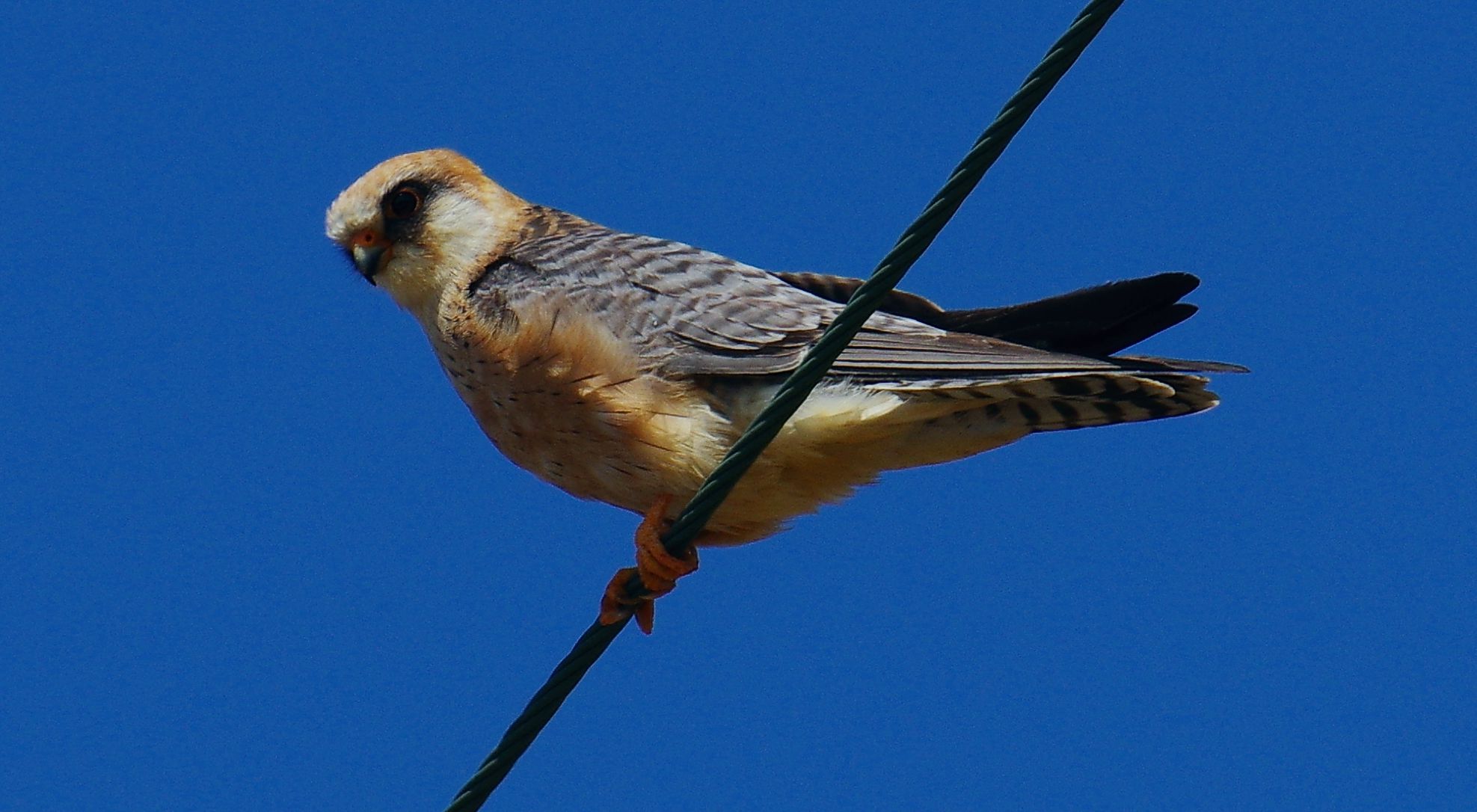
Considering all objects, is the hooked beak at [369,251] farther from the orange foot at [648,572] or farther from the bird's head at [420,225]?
the orange foot at [648,572]

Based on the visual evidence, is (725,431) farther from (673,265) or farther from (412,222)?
(412,222)

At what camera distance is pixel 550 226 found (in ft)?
19.2

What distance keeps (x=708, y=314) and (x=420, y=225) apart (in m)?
1.34

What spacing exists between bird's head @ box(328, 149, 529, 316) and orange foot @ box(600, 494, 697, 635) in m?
1.36

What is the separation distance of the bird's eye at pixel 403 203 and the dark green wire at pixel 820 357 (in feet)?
8.23

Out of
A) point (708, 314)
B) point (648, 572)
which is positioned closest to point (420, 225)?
point (708, 314)

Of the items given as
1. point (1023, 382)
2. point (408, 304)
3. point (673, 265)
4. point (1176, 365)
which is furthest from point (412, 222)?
point (1176, 365)

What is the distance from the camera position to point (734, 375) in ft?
15.9

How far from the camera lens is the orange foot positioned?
462cm

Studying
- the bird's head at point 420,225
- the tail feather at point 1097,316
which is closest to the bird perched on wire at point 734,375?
the tail feather at point 1097,316

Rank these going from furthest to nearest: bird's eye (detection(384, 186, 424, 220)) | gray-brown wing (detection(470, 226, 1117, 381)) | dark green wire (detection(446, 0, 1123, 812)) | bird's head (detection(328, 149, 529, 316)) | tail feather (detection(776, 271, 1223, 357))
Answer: bird's eye (detection(384, 186, 424, 220)) < bird's head (detection(328, 149, 529, 316)) < tail feather (detection(776, 271, 1223, 357)) < gray-brown wing (detection(470, 226, 1117, 381)) < dark green wire (detection(446, 0, 1123, 812))

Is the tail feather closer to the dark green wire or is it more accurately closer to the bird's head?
the dark green wire

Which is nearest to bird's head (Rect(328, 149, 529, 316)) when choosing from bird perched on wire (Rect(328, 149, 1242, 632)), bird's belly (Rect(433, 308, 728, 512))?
bird perched on wire (Rect(328, 149, 1242, 632))

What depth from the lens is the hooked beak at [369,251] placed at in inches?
227
